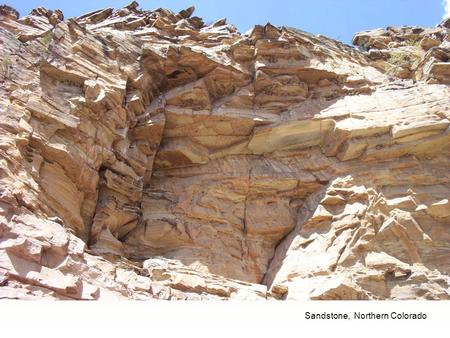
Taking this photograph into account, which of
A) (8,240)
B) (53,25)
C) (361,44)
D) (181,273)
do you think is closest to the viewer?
(8,240)

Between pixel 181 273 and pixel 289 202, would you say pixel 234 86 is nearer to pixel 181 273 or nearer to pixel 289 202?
pixel 289 202

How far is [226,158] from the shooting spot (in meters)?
22.4

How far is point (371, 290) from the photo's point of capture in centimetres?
1617

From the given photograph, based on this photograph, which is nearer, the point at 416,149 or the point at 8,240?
the point at 8,240

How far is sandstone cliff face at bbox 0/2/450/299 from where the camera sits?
52.0 feet

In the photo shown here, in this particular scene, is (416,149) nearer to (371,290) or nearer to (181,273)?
(371,290)

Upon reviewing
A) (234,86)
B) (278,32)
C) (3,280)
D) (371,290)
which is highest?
(278,32)

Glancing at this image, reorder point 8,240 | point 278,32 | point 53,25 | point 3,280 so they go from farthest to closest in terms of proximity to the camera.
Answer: point 278,32, point 53,25, point 8,240, point 3,280

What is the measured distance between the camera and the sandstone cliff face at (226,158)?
15844 mm

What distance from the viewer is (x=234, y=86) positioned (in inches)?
922

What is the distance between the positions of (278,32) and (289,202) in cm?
914

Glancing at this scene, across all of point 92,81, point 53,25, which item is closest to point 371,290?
point 92,81

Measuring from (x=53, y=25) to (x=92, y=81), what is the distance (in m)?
4.98

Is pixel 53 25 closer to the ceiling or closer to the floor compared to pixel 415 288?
closer to the ceiling
